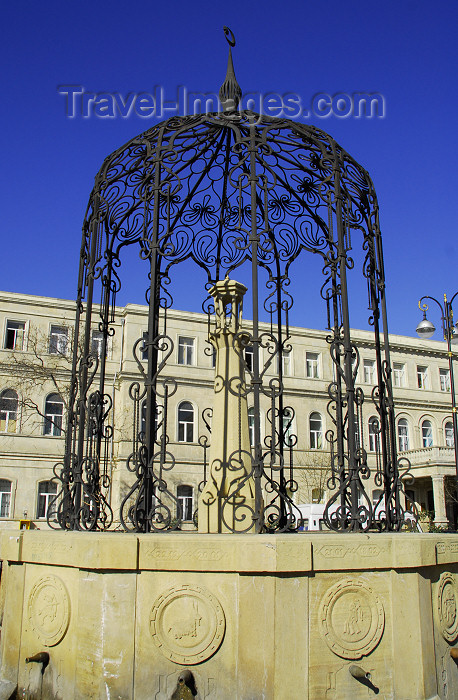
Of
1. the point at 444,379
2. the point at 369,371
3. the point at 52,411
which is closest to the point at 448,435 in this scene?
the point at 444,379

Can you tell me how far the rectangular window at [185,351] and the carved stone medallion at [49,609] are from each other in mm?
29900

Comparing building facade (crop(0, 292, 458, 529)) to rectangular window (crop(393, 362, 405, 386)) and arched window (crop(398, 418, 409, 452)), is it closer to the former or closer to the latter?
arched window (crop(398, 418, 409, 452))

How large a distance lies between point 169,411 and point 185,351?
4.00 meters

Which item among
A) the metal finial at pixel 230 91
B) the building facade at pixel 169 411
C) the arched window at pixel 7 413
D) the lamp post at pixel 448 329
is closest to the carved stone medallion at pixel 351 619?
the metal finial at pixel 230 91

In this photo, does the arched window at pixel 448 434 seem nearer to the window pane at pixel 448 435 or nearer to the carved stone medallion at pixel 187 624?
the window pane at pixel 448 435

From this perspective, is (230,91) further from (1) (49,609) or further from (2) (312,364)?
(2) (312,364)

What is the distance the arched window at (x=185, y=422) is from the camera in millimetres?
34688

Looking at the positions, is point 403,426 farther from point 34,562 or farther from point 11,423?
point 34,562

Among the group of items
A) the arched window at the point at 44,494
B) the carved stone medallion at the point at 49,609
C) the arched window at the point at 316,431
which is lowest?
the carved stone medallion at the point at 49,609

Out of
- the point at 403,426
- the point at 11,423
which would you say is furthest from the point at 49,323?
the point at 403,426

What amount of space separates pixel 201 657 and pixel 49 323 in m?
31.1

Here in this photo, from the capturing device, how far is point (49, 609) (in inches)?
224

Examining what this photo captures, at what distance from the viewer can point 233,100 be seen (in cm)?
796

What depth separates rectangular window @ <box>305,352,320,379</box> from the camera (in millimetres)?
39750
